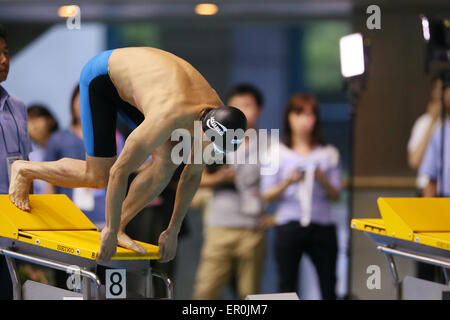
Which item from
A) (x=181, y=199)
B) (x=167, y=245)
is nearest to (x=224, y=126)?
(x=181, y=199)

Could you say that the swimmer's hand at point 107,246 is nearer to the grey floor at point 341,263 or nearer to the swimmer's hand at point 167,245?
the swimmer's hand at point 167,245

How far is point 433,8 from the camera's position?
6.94 meters

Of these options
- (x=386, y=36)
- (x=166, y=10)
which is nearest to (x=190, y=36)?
(x=166, y=10)

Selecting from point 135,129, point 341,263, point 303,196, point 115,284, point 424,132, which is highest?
point 424,132

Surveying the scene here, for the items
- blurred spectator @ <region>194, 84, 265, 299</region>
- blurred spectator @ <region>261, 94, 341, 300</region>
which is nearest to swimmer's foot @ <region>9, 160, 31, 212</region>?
blurred spectator @ <region>194, 84, 265, 299</region>

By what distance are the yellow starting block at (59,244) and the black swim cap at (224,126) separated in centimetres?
65

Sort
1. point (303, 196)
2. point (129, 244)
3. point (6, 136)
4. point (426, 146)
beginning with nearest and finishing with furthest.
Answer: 1. point (129, 244)
2. point (6, 136)
3. point (303, 196)
4. point (426, 146)

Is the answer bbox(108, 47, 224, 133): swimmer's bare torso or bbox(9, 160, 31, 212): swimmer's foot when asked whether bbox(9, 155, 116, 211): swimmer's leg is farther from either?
bbox(108, 47, 224, 133): swimmer's bare torso

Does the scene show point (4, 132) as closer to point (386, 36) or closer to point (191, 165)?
point (191, 165)

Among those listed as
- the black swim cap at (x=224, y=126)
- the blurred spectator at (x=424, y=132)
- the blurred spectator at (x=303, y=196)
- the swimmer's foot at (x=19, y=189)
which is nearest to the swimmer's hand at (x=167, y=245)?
the black swim cap at (x=224, y=126)

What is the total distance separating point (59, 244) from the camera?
3.66 m

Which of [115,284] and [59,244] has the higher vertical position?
[59,244]

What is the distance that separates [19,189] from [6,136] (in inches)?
15.8

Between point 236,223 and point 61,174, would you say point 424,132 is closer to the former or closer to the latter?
point 236,223
